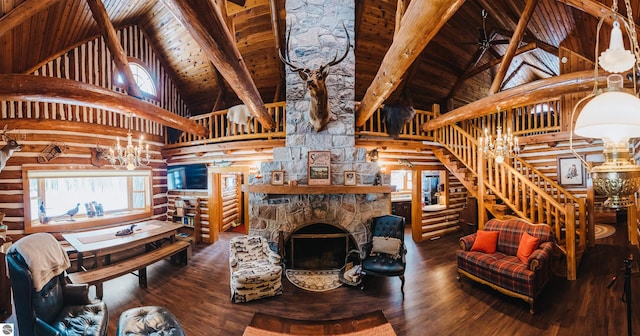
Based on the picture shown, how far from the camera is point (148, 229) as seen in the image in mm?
5406

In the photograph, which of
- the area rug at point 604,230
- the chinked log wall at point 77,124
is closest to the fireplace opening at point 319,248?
the chinked log wall at point 77,124

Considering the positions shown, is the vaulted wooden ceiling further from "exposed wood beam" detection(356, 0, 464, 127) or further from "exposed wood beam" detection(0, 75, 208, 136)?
"exposed wood beam" detection(356, 0, 464, 127)

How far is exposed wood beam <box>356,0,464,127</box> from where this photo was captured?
2211mm

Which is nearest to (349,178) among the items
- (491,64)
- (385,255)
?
(385,255)

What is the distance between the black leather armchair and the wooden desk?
414cm

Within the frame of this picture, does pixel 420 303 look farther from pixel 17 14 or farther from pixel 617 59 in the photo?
pixel 17 14

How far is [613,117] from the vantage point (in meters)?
1.08

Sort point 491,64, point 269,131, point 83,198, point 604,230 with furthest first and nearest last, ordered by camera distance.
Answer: point 491,64 < point 604,230 < point 83,198 < point 269,131

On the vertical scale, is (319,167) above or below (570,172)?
above

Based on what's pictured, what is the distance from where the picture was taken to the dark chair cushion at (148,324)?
2672 mm

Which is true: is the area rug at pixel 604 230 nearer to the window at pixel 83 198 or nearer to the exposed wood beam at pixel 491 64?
the exposed wood beam at pixel 491 64

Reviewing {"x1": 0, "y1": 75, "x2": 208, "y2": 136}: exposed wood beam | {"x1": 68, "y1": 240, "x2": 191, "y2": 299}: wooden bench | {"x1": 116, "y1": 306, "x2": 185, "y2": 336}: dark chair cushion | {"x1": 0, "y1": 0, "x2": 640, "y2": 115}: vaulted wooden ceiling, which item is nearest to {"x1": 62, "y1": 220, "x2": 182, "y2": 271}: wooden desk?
{"x1": 68, "y1": 240, "x2": 191, "y2": 299}: wooden bench

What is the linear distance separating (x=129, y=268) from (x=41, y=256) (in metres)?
1.57

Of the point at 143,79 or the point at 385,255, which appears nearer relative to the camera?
the point at 385,255
